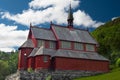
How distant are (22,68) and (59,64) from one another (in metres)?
10.0

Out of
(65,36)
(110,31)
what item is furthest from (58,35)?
(110,31)

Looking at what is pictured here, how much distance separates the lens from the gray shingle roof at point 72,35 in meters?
78.3

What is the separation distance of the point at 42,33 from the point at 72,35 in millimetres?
8213

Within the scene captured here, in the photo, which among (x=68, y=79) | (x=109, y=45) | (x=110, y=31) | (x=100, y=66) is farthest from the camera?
(x=110, y=31)

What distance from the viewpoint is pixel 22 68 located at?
249ft

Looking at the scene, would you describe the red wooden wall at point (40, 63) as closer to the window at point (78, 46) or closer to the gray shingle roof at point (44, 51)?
the gray shingle roof at point (44, 51)

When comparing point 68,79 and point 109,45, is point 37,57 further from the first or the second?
point 109,45

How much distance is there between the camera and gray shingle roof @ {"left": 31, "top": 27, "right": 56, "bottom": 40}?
7575cm

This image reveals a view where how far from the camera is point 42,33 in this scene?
7694 centimetres

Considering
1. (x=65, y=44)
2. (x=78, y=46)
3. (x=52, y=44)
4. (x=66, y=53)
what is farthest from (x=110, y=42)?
(x=66, y=53)

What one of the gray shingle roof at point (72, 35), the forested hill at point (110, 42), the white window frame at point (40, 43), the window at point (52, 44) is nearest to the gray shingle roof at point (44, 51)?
the window at point (52, 44)

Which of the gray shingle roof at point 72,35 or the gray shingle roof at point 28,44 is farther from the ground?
the gray shingle roof at point 72,35

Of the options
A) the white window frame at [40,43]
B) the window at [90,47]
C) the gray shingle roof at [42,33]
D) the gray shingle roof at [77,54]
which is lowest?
the gray shingle roof at [77,54]

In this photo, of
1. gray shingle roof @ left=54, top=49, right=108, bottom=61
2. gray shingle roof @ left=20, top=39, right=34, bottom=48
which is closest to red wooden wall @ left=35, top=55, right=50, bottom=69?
gray shingle roof @ left=54, top=49, right=108, bottom=61
